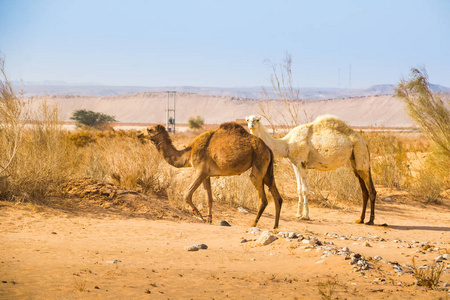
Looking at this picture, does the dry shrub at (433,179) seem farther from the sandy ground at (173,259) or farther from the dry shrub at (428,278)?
the dry shrub at (428,278)

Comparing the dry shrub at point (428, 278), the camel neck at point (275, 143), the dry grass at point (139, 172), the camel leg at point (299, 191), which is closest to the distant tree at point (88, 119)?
the dry grass at point (139, 172)

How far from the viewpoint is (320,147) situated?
11.5 metres

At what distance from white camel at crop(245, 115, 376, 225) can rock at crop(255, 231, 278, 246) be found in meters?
3.47

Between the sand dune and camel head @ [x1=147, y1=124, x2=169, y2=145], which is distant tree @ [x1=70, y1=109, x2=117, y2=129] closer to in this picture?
the sand dune

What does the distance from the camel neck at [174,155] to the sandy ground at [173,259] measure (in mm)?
1100

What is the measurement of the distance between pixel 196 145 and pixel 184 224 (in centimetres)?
149

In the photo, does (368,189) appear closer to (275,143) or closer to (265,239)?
(275,143)

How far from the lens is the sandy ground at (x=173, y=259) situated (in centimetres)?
574

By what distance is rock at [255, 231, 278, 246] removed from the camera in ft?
26.9

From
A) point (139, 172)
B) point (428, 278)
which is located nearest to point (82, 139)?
point (139, 172)

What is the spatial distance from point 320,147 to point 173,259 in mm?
5412

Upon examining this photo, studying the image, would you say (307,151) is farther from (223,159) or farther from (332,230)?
(223,159)

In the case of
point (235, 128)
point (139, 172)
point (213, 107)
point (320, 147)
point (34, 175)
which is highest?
point (235, 128)

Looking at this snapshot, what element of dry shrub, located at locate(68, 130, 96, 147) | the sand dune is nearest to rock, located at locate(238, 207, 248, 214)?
dry shrub, located at locate(68, 130, 96, 147)
